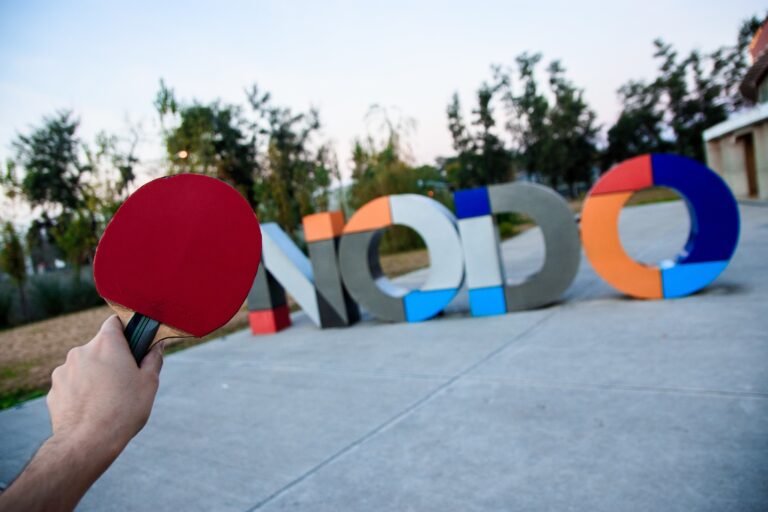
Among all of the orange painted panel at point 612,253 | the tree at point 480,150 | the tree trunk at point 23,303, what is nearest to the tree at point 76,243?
the tree trunk at point 23,303

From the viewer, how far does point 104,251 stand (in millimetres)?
973

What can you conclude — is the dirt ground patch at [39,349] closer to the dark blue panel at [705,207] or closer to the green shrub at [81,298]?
the green shrub at [81,298]

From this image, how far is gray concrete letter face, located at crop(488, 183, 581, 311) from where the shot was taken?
636 centimetres

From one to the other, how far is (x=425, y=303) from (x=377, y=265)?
102 centimetres

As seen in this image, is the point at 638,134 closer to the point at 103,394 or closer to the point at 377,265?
the point at 377,265

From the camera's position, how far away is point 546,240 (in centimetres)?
648

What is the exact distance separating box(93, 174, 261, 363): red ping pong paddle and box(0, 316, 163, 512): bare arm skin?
5cm

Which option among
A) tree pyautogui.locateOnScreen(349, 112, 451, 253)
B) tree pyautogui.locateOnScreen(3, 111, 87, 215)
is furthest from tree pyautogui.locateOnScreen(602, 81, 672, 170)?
tree pyautogui.locateOnScreen(3, 111, 87, 215)

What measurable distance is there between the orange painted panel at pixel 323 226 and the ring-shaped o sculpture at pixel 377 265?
22 centimetres

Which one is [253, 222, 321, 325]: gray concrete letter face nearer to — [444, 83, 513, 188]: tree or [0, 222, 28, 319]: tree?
[0, 222, 28, 319]: tree

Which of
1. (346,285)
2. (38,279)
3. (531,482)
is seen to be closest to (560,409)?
(531,482)

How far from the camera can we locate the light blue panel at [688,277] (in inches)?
232

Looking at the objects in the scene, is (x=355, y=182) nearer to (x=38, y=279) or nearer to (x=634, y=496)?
(x=38, y=279)

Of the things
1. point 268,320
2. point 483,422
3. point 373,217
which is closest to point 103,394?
point 483,422
